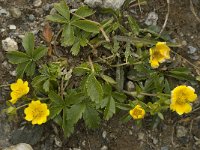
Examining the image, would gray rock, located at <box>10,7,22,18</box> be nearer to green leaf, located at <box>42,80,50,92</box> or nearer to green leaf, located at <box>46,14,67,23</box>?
green leaf, located at <box>46,14,67,23</box>

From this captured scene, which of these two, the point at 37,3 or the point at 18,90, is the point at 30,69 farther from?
the point at 37,3

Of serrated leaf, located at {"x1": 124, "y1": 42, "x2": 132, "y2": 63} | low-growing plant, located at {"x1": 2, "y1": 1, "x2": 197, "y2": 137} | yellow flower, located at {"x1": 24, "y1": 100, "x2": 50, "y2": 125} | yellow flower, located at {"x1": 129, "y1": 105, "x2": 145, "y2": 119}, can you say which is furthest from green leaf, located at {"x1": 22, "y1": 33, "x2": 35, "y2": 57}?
yellow flower, located at {"x1": 129, "y1": 105, "x2": 145, "y2": 119}

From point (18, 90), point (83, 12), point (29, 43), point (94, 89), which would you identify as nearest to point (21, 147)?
point (18, 90)

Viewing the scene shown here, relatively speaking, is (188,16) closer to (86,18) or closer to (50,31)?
(86,18)

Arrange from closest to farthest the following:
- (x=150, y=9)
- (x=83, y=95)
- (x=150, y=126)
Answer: (x=83, y=95)
(x=150, y=126)
(x=150, y=9)

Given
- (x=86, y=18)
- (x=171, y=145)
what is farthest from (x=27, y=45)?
(x=171, y=145)

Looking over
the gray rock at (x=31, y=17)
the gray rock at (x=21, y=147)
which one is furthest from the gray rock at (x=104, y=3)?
the gray rock at (x=21, y=147)

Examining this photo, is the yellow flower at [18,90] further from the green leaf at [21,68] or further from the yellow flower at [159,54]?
the yellow flower at [159,54]

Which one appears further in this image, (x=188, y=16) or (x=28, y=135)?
(x=188, y=16)
